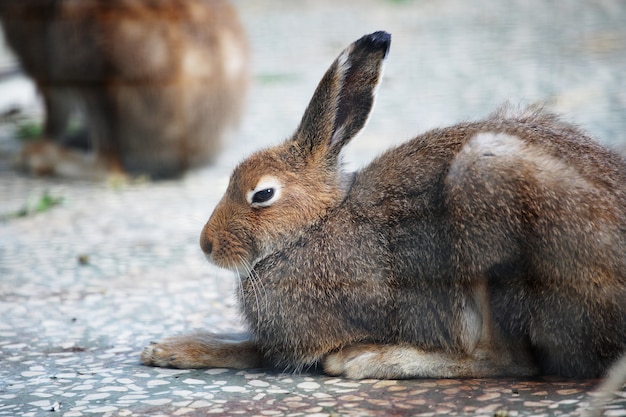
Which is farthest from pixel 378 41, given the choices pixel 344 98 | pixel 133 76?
pixel 133 76

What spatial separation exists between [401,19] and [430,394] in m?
5.33

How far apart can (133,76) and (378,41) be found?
274 cm

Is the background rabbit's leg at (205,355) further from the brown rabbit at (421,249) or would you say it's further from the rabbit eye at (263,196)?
the rabbit eye at (263,196)

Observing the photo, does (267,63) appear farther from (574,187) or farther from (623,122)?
(574,187)

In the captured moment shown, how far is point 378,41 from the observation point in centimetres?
272

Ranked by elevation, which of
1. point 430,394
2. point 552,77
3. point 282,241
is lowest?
point 430,394

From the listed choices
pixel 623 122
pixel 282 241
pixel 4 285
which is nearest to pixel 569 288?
pixel 282 241

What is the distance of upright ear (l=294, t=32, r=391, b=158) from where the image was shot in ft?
8.99

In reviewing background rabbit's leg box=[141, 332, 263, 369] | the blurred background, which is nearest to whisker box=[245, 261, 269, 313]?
background rabbit's leg box=[141, 332, 263, 369]

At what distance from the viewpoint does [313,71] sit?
23.1ft

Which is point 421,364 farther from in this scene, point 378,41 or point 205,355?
point 378,41

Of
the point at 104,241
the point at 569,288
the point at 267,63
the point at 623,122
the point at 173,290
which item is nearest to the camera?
the point at 569,288

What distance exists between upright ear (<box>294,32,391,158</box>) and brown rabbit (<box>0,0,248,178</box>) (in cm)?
255

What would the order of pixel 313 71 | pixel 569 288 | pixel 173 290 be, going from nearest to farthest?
pixel 569 288 → pixel 173 290 → pixel 313 71
